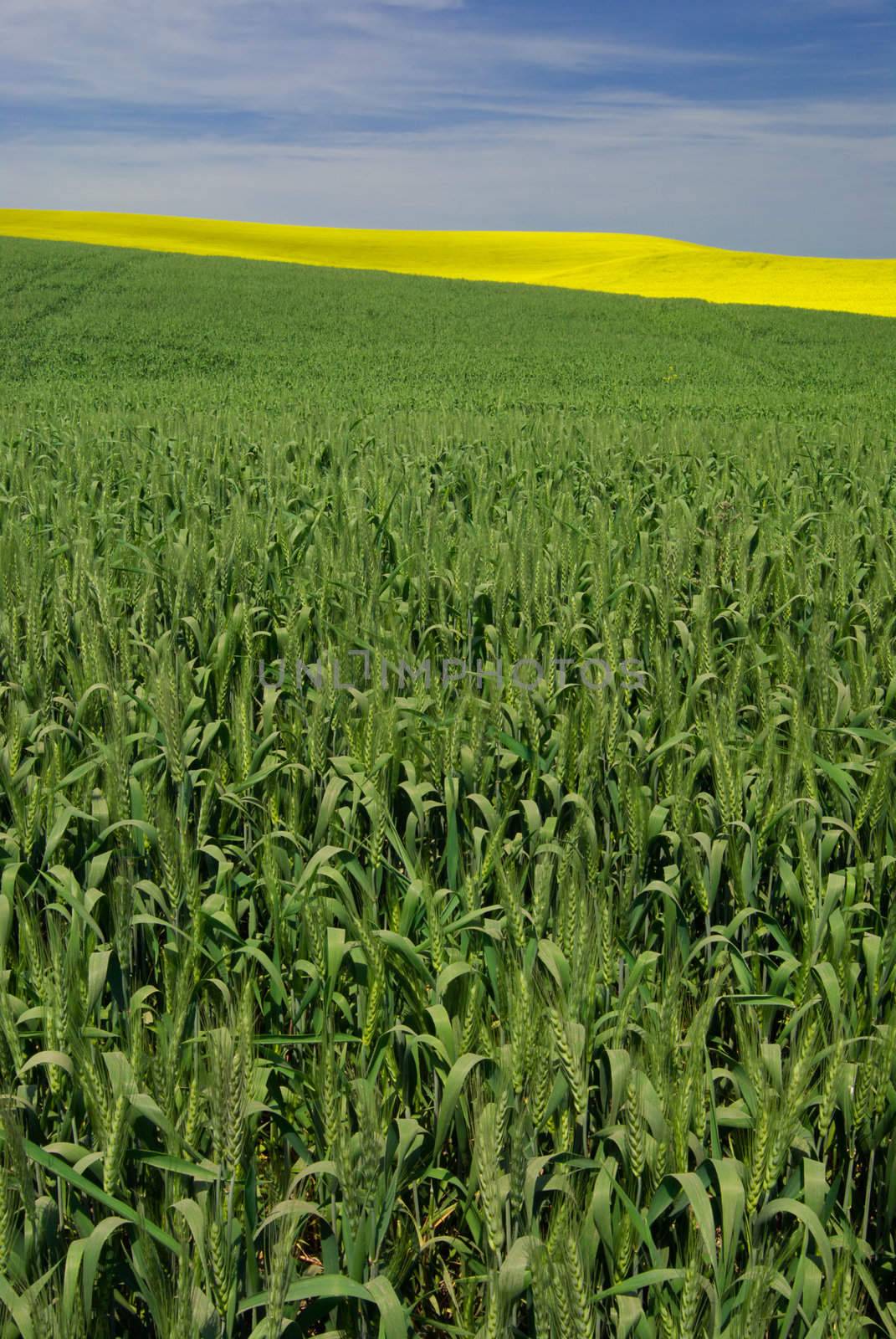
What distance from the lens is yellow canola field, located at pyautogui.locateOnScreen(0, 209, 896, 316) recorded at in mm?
39188

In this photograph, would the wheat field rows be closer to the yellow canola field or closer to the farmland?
the farmland

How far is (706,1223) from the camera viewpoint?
132 cm

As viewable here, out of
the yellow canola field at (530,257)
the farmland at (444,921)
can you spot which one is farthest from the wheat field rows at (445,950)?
the yellow canola field at (530,257)

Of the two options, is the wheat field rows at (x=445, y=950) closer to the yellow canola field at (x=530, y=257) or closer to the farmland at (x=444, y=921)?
the farmland at (x=444, y=921)

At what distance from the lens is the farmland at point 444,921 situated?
1371 millimetres

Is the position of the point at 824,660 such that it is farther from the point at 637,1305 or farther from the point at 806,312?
the point at 806,312

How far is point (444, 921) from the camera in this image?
228 centimetres

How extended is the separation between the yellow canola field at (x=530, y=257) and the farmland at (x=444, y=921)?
35276 mm

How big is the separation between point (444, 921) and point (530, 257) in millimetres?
51959

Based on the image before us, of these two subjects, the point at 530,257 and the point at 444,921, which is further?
the point at 530,257

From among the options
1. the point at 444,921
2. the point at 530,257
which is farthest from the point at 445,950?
the point at 530,257

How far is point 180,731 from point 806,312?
98.0 ft

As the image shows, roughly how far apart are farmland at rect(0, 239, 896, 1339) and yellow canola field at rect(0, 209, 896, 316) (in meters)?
35.3

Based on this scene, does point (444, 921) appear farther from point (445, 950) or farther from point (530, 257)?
point (530, 257)
